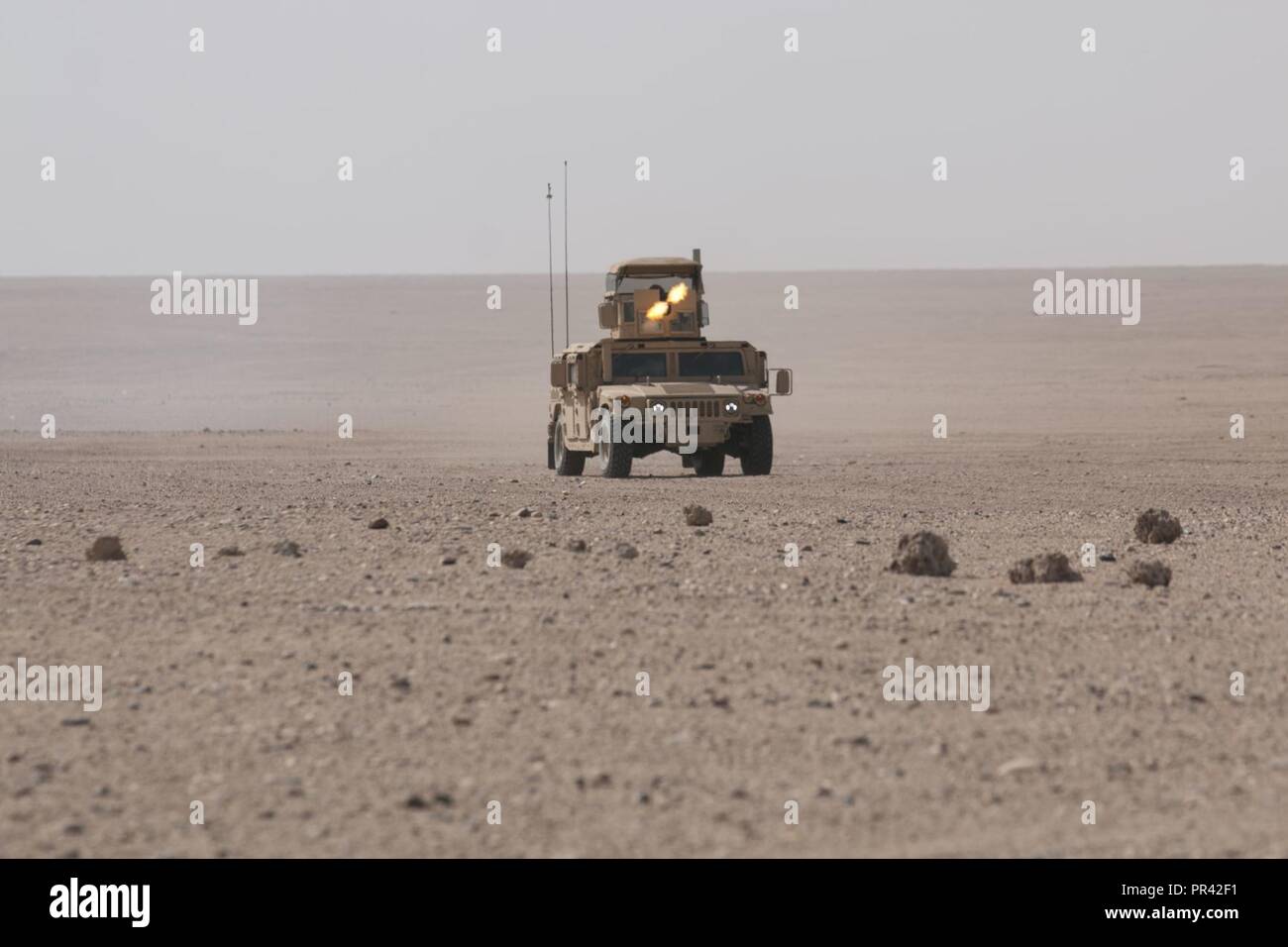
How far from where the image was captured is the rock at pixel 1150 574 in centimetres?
1273

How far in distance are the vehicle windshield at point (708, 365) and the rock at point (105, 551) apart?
1188cm

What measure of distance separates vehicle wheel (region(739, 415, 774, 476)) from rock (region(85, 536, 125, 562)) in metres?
11.8

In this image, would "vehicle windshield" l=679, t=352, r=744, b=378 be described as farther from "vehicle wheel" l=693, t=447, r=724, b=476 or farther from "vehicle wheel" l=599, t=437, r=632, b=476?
"vehicle wheel" l=599, t=437, r=632, b=476

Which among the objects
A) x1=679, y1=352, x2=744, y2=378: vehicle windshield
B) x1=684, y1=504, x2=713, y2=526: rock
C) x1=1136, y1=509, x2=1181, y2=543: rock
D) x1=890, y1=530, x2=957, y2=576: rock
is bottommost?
x1=890, y1=530, x2=957, y2=576: rock

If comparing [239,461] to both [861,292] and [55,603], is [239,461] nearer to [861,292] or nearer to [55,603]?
[55,603]

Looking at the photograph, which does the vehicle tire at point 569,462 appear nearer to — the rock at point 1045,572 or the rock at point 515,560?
the rock at point 515,560

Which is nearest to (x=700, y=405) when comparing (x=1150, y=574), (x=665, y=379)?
(x=665, y=379)

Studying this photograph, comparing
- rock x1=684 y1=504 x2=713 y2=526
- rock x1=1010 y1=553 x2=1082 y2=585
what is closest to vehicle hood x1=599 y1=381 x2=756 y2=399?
rock x1=684 y1=504 x2=713 y2=526

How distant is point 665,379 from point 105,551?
11793 millimetres

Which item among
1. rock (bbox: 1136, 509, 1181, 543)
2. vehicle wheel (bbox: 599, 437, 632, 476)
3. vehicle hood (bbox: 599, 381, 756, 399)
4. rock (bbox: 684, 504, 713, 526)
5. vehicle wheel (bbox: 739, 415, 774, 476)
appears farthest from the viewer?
vehicle wheel (bbox: 739, 415, 774, 476)

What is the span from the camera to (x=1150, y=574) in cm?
1273

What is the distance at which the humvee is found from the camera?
959 inches

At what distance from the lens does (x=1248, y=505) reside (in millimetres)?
20641
